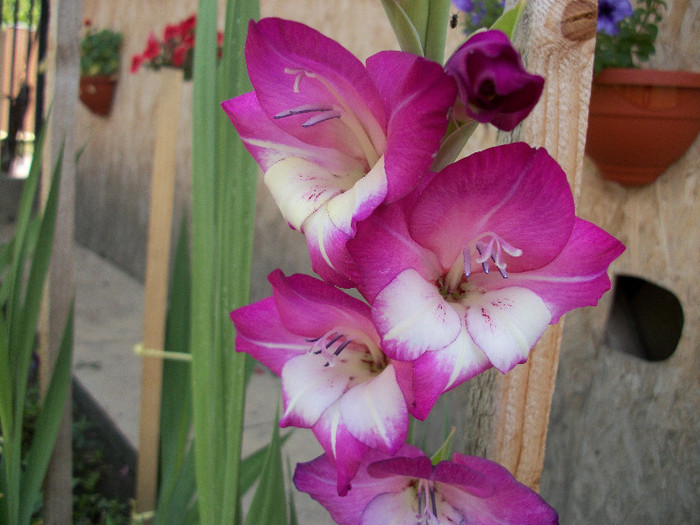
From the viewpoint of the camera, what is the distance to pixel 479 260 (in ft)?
1.22

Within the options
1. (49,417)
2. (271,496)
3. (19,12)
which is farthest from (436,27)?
(19,12)

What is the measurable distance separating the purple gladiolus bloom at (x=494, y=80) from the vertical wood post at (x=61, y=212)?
1026mm

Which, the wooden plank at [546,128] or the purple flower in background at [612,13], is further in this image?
the purple flower in background at [612,13]

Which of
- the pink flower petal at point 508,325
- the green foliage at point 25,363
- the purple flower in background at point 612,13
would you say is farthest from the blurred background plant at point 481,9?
the pink flower petal at point 508,325

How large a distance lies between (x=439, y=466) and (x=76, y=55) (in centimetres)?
111

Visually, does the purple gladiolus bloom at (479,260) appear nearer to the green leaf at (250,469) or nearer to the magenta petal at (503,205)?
the magenta petal at (503,205)

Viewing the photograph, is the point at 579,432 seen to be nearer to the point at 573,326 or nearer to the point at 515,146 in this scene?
the point at 573,326

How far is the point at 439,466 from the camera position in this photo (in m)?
0.42

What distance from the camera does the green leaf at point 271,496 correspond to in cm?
70

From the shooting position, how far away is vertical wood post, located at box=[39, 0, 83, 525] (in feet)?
3.95

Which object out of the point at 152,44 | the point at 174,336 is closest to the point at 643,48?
the point at 174,336

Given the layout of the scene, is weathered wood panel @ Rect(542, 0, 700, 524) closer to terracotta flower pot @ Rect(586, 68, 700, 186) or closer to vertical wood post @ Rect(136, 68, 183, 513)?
terracotta flower pot @ Rect(586, 68, 700, 186)

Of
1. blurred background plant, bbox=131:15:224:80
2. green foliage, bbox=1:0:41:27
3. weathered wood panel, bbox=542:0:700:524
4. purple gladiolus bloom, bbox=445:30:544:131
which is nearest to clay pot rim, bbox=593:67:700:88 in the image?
weathered wood panel, bbox=542:0:700:524

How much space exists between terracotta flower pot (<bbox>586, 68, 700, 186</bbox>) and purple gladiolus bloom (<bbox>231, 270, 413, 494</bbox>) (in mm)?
1043
